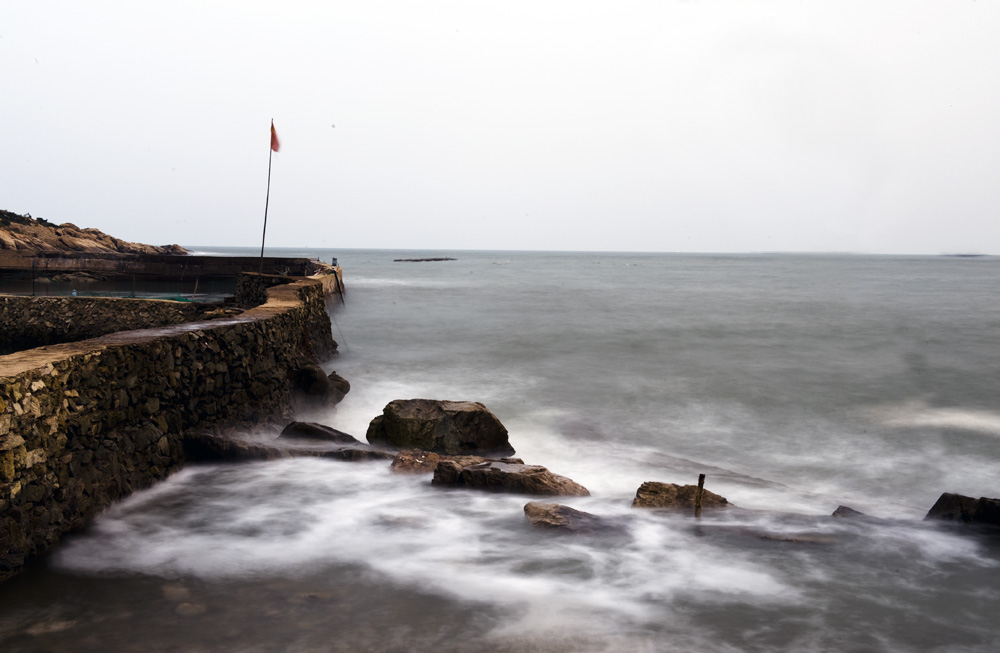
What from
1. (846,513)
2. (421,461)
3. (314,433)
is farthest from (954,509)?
(314,433)

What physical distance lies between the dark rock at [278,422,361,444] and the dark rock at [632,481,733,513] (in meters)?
4.09

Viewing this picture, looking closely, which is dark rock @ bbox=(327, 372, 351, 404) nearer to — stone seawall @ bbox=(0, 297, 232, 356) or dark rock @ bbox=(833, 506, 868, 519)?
stone seawall @ bbox=(0, 297, 232, 356)

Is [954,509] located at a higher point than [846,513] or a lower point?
higher

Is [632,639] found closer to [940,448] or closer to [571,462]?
[571,462]

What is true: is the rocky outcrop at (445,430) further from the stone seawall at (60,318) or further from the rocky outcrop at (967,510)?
the stone seawall at (60,318)

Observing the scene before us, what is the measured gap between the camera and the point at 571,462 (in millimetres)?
9859

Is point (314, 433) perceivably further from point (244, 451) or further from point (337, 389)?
point (337, 389)

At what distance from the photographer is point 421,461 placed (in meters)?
8.28

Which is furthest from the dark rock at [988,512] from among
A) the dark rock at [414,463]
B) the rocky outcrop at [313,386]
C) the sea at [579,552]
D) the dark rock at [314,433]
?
the rocky outcrop at [313,386]

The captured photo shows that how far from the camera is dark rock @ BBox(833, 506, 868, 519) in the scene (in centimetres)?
712

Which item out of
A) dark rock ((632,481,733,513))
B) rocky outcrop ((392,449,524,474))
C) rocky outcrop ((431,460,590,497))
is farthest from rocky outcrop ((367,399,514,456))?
dark rock ((632,481,733,513))

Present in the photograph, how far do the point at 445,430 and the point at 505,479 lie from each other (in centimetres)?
188

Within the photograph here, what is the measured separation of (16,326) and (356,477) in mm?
14203

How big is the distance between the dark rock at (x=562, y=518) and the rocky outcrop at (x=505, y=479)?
62cm
